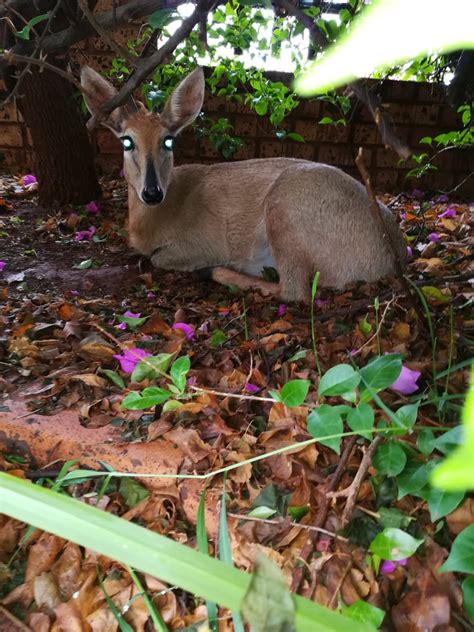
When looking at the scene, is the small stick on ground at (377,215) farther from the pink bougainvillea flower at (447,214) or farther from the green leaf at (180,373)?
the pink bougainvillea flower at (447,214)

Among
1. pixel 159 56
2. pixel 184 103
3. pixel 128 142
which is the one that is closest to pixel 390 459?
pixel 159 56

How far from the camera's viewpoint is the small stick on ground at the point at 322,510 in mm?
1068

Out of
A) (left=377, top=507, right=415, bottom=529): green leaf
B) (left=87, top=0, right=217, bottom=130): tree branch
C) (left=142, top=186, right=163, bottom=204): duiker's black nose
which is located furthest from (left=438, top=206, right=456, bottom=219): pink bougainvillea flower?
(left=377, top=507, right=415, bottom=529): green leaf

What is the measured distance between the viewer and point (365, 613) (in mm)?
950

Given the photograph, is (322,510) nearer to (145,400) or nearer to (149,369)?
(145,400)

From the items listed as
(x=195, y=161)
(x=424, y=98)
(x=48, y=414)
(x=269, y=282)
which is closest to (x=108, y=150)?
(x=195, y=161)

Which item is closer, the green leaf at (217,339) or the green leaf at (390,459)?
the green leaf at (390,459)

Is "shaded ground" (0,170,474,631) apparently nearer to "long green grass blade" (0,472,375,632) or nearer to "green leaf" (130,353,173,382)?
"green leaf" (130,353,173,382)

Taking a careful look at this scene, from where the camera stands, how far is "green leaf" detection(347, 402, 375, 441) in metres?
1.08

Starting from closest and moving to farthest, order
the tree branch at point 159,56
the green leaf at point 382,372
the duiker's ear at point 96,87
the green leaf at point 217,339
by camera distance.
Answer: the green leaf at point 382,372 → the tree branch at point 159,56 → the green leaf at point 217,339 → the duiker's ear at point 96,87

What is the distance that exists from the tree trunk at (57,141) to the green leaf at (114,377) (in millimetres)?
3081

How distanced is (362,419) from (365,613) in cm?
36

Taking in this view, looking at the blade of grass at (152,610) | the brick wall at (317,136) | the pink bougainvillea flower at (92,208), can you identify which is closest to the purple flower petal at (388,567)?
the blade of grass at (152,610)

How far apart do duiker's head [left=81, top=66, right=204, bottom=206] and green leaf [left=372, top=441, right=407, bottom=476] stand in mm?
2475
